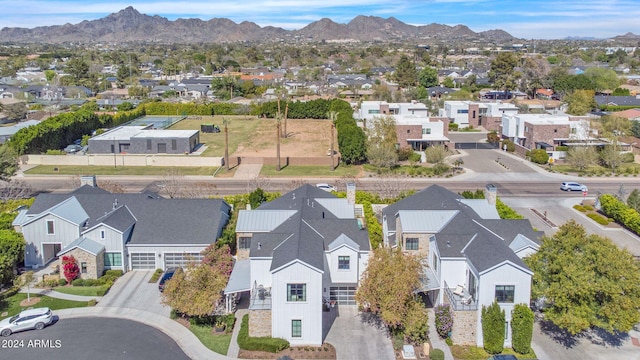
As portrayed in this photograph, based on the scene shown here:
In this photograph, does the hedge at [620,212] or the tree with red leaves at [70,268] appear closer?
the tree with red leaves at [70,268]

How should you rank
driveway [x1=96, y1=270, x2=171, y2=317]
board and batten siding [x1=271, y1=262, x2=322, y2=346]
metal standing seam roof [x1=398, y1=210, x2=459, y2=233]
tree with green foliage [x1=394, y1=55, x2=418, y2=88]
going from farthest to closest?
1. tree with green foliage [x1=394, y1=55, x2=418, y2=88]
2. metal standing seam roof [x1=398, y1=210, x2=459, y2=233]
3. driveway [x1=96, y1=270, x2=171, y2=317]
4. board and batten siding [x1=271, y1=262, x2=322, y2=346]

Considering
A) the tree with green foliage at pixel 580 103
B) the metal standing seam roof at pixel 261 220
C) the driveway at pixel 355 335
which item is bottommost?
the driveway at pixel 355 335

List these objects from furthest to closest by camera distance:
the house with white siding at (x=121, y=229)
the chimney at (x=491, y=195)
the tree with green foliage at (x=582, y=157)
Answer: the tree with green foliage at (x=582, y=157), the chimney at (x=491, y=195), the house with white siding at (x=121, y=229)

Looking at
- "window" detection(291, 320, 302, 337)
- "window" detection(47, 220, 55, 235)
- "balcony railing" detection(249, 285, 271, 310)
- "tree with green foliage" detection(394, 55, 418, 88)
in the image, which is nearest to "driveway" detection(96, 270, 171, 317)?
"balcony railing" detection(249, 285, 271, 310)

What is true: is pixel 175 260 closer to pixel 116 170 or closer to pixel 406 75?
pixel 116 170

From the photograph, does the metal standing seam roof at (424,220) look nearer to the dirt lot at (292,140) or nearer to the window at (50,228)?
the window at (50,228)

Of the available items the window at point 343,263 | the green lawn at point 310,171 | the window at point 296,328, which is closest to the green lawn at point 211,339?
the window at point 296,328

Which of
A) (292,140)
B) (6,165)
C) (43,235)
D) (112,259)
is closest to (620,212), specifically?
(112,259)

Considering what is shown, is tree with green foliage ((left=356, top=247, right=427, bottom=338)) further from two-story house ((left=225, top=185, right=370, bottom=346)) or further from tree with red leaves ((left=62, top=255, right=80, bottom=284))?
tree with red leaves ((left=62, top=255, right=80, bottom=284))
